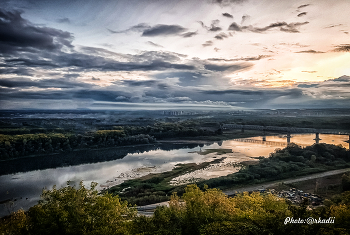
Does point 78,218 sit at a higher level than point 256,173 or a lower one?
higher

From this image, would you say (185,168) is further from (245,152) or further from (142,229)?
(142,229)

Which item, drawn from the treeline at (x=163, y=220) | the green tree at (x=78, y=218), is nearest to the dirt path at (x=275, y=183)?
the treeline at (x=163, y=220)

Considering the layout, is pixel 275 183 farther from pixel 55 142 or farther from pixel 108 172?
pixel 55 142

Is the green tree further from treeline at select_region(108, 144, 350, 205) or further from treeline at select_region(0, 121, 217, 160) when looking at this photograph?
treeline at select_region(0, 121, 217, 160)

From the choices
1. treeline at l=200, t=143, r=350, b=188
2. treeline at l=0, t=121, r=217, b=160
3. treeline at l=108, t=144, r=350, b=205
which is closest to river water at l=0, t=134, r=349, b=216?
treeline at l=108, t=144, r=350, b=205

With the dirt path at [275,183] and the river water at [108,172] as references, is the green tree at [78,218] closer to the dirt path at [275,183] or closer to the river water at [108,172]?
the river water at [108,172]

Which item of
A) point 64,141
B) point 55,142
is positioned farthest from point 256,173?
point 55,142
